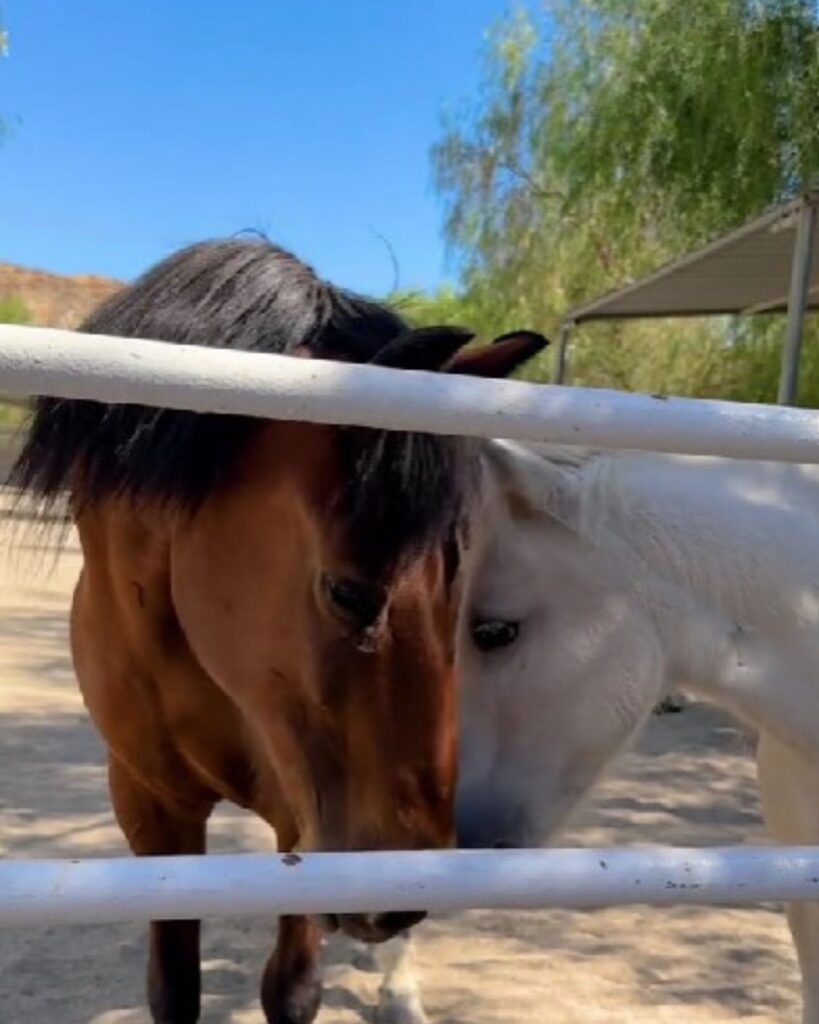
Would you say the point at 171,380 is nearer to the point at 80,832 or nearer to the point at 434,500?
the point at 434,500

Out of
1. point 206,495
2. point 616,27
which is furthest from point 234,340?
point 616,27

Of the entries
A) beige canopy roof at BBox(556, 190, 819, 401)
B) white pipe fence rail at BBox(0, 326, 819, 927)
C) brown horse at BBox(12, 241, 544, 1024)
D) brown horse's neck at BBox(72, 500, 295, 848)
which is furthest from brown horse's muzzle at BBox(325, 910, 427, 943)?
beige canopy roof at BBox(556, 190, 819, 401)

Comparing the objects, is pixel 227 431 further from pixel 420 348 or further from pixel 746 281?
pixel 746 281

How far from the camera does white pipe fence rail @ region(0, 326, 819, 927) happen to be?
843mm

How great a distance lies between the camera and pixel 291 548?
1610mm

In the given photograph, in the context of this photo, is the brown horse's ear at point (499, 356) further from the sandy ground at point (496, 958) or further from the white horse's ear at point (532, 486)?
the sandy ground at point (496, 958)

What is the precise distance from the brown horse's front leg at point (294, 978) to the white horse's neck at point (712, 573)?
0.97 m

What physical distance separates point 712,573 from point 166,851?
1.23 metres

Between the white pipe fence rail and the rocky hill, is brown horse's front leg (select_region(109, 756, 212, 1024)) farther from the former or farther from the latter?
the rocky hill

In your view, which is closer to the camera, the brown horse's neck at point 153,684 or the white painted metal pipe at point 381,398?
the white painted metal pipe at point 381,398

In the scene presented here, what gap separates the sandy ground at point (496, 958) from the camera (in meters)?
2.75

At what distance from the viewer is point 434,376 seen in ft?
3.05

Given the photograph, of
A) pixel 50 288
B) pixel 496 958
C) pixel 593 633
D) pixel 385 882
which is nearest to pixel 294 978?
pixel 496 958

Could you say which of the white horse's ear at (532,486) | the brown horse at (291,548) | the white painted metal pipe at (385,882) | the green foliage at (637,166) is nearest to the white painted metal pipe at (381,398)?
the white painted metal pipe at (385,882)
